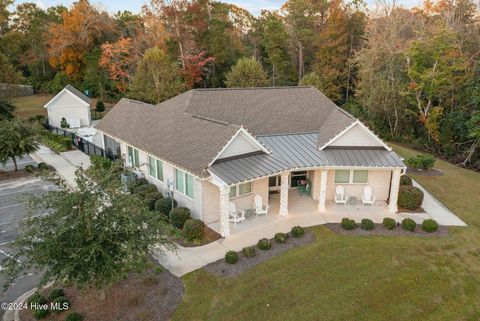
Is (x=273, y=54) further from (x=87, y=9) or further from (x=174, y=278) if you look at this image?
(x=174, y=278)

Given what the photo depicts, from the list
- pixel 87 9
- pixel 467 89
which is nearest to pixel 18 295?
pixel 467 89

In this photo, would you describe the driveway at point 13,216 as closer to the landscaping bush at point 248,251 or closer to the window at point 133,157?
the window at point 133,157

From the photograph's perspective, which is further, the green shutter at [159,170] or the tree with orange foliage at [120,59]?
the tree with orange foliage at [120,59]

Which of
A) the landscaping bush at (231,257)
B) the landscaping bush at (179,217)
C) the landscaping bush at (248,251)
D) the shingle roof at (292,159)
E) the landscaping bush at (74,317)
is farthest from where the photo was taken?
the landscaping bush at (179,217)

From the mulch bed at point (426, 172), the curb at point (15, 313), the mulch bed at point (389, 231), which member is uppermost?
the mulch bed at point (426, 172)

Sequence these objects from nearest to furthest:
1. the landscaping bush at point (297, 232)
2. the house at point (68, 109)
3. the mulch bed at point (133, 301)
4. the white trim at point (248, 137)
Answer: the mulch bed at point (133, 301)
the landscaping bush at point (297, 232)
the white trim at point (248, 137)
the house at point (68, 109)

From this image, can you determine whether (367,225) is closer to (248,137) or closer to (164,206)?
(248,137)

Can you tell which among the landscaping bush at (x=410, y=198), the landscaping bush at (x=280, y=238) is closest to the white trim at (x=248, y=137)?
the landscaping bush at (x=280, y=238)
